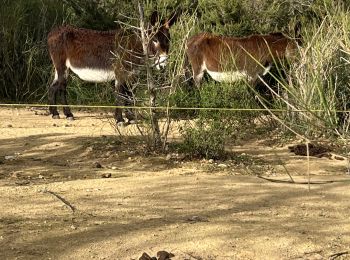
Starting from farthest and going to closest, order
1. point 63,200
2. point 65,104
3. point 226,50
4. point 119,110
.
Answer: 1. point 65,104
2. point 226,50
3. point 119,110
4. point 63,200

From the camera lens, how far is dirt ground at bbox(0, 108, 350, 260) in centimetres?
440

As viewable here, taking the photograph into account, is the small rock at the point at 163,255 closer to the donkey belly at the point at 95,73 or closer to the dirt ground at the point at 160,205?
the dirt ground at the point at 160,205

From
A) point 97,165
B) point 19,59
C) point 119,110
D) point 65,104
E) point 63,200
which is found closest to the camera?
point 63,200

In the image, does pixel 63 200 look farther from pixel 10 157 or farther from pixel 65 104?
pixel 65 104

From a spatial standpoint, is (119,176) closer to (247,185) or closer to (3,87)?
(247,185)

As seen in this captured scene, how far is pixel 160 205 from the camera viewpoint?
5547 millimetres

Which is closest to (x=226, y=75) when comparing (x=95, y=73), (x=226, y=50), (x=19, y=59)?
(x=226, y=50)

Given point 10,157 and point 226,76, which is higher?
point 226,76

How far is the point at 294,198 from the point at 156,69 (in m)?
3.73

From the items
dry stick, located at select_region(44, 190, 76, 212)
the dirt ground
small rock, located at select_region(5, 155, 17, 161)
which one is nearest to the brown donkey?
the dirt ground

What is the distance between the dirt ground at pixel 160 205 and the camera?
440 cm

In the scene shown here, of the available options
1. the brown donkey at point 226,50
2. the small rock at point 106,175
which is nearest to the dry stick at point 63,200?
the small rock at point 106,175

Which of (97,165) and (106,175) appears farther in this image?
(97,165)

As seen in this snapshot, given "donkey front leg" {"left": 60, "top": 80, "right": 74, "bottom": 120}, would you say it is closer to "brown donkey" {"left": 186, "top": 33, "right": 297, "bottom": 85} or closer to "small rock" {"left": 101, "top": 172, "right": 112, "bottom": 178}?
"brown donkey" {"left": 186, "top": 33, "right": 297, "bottom": 85}
